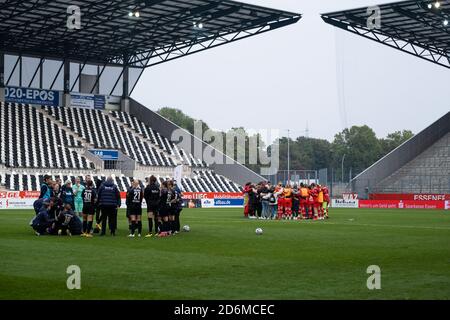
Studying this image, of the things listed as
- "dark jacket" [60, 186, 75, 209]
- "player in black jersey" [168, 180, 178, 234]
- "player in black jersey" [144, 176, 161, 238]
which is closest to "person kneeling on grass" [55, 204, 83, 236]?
"dark jacket" [60, 186, 75, 209]

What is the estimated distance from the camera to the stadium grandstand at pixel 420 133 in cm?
4950

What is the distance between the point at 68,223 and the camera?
22938 mm

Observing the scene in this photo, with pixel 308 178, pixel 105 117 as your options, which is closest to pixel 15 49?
pixel 105 117

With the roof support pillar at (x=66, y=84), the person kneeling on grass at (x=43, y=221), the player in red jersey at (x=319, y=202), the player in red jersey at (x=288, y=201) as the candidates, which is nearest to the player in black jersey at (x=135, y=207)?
the person kneeling on grass at (x=43, y=221)

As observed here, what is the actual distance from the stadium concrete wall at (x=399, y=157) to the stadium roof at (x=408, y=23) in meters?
7.44

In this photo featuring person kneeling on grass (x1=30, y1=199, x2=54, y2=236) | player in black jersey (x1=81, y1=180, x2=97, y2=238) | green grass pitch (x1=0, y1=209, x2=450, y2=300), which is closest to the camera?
green grass pitch (x1=0, y1=209, x2=450, y2=300)

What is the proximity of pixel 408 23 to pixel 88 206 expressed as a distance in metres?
35.1

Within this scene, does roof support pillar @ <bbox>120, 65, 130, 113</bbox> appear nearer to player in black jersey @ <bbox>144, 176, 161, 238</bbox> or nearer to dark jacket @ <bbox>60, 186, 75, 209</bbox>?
Answer: dark jacket @ <bbox>60, 186, 75, 209</bbox>

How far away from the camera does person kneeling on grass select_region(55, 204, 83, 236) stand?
22.9 meters

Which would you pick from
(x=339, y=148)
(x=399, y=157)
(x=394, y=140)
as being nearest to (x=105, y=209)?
(x=399, y=157)

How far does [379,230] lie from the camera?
26.0 metres

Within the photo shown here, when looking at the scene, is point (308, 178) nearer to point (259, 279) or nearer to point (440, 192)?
point (440, 192)

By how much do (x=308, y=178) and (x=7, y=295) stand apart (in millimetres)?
45253

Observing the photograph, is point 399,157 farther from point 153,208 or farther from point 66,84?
point 153,208
